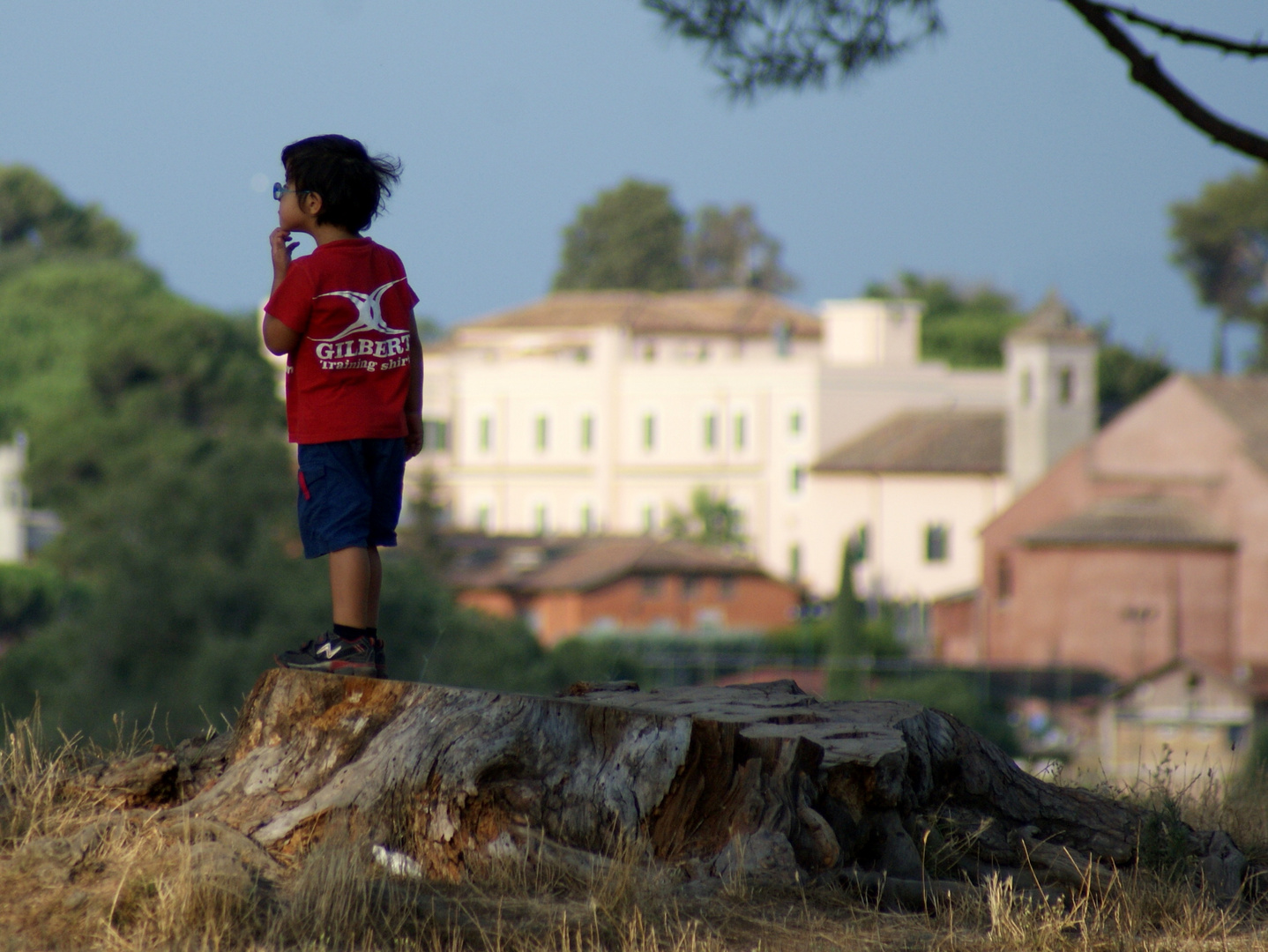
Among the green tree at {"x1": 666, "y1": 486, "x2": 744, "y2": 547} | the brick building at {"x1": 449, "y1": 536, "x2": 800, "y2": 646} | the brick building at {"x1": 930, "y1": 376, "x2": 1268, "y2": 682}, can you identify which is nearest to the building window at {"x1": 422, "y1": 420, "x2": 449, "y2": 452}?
the green tree at {"x1": 666, "y1": 486, "x2": 744, "y2": 547}

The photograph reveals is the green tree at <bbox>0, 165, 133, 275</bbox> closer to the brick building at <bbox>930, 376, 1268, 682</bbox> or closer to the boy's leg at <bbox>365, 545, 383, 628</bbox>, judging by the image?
the brick building at <bbox>930, 376, 1268, 682</bbox>

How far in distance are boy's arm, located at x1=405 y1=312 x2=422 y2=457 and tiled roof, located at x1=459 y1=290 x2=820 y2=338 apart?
86983 mm

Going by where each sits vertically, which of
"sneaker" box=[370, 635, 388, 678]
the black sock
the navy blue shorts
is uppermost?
Result: the navy blue shorts

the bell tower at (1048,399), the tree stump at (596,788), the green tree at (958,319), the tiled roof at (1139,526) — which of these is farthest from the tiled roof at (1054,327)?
the tree stump at (596,788)

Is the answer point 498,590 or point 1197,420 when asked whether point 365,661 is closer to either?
point 1197,420

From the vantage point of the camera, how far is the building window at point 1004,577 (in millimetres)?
64438

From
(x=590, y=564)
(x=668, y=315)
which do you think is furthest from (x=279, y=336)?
(x=668, y=315)

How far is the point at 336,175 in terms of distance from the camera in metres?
5.47

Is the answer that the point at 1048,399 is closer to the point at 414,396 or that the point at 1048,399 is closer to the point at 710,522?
the point at 710,522

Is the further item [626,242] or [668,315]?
[626,242]

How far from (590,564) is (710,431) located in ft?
52.0

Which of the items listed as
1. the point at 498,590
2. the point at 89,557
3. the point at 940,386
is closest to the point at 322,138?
the point at 89,557

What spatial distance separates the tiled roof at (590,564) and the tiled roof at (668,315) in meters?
20.1

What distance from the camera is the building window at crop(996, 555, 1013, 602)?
64.4 m
